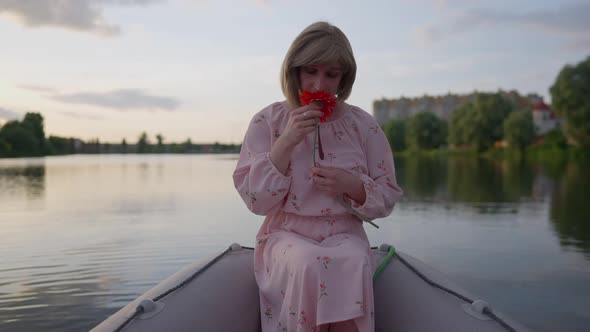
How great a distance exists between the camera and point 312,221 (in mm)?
1683

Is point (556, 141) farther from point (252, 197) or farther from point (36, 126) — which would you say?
point (36, 126)

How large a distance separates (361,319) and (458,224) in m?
5.21

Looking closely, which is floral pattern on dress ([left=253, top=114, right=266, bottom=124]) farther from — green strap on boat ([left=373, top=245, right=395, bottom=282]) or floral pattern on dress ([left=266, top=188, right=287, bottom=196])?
green strap on boat ([left=373, top=245, right=395, bottom=282])

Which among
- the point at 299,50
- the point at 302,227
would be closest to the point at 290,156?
the point at 302,227

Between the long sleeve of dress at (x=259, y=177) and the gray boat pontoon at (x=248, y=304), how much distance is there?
39 cm

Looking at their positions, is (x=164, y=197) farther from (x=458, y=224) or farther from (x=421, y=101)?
(x=421, y=101)

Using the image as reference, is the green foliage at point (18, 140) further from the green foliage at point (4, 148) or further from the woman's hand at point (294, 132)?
the woman's hand at point (294, 132)

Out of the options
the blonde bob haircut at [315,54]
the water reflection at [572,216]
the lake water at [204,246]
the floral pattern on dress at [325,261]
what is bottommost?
the lake water at [204,246]

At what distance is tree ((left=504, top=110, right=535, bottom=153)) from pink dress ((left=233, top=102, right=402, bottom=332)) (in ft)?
131

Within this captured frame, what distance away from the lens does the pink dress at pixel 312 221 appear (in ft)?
4.60

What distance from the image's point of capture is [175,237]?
528 centimetres

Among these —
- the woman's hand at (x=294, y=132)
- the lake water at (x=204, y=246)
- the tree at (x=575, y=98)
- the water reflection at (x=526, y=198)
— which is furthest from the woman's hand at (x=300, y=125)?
the tree at (x=575, y=98)

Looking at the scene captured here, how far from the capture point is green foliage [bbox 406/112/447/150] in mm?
60312

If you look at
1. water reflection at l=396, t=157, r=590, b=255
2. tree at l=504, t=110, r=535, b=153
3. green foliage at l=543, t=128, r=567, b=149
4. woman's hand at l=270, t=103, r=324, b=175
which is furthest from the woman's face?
tree at l=504, t=110, r=535, b=153
